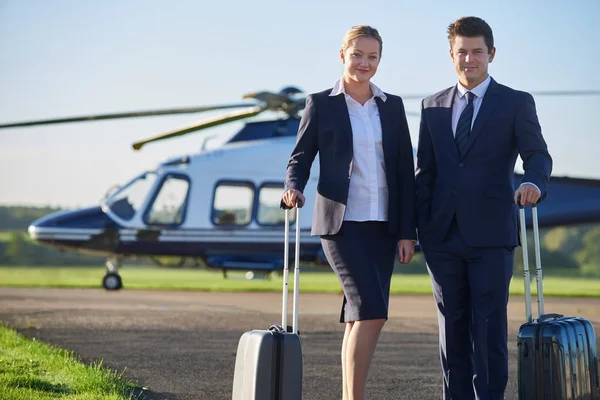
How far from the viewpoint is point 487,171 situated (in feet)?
11.7

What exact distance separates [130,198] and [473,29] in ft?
38.1

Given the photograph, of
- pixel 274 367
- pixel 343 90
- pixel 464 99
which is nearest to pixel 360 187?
pixel 343 90

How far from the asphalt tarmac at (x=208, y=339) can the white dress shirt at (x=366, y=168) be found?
1.44 m

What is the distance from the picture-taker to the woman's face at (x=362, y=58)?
141 inches

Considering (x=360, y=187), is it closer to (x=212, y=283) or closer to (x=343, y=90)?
(x=343, y=90)

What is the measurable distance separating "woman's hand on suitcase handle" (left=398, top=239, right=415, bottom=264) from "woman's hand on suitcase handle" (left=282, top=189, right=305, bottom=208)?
43cm

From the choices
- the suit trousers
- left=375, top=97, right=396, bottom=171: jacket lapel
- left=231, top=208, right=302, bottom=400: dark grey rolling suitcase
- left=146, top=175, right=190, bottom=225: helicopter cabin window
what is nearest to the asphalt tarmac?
the suit trousers

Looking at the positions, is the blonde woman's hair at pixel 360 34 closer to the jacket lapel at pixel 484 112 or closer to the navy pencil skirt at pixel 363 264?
the jacket lapel at pixel 484 112

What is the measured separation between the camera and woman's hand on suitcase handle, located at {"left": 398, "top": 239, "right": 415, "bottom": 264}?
11.8ft

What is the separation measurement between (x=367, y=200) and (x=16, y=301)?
1022 centimetres

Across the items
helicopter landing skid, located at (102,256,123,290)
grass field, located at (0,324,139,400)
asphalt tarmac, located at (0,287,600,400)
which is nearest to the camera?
grass field, located at (0,324,139,400)

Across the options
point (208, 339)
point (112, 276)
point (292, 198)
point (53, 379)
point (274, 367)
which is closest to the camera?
point (274, 367)

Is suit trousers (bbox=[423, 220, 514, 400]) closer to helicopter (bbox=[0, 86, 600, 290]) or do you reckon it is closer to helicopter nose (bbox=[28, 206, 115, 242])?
helicopter (bbox=[0, 86, 600, 290])

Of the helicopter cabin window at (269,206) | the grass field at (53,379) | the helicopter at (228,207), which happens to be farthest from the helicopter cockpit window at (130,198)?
the grass field at (53,379)
